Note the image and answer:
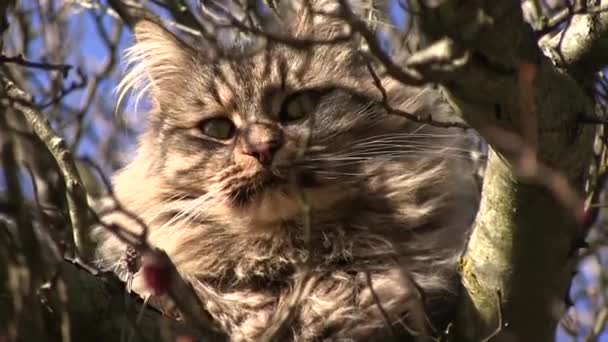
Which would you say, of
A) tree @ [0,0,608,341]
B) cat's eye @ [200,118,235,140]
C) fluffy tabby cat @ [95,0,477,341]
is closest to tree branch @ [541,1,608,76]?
tree @ [0,0,608,341]

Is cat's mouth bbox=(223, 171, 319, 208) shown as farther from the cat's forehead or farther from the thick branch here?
the thick branch

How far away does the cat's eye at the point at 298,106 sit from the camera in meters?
2.99

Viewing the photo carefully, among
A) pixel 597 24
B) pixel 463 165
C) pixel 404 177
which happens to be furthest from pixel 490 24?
pixel 463 165

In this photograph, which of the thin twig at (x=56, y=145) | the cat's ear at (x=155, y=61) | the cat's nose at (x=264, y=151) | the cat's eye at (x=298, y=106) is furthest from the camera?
the cat's ear at (x=155, y=61)

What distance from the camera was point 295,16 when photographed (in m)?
3.28

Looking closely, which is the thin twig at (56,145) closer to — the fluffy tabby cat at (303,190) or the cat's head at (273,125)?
the fluffy tabby cat at (303,190)

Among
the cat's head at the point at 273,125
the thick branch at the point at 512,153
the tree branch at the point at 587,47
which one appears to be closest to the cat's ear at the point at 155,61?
the cat's head at the point at 273,125

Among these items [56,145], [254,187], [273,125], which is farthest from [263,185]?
[56,145]

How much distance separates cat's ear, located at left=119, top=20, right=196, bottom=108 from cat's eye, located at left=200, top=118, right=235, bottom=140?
0.26 meters

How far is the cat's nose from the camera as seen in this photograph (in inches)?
109

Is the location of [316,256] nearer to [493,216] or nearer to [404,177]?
[404,177]

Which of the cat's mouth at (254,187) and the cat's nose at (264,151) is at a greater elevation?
the cat's nose at (264,151)

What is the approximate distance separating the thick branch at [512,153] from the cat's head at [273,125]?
0.73 meters

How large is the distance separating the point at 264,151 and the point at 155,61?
0.89m
